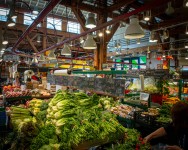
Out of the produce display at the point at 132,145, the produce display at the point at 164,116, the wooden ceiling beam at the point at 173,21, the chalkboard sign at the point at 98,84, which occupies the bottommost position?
the produce display at the point at 132,145

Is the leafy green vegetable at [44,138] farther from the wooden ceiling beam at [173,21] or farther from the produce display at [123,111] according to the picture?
the wooden ceiling beam at [173,21]

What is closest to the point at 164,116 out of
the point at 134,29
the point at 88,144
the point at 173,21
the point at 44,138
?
the point at 134,29

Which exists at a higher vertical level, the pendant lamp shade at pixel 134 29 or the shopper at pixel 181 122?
the pendant lamp shade at pixel 134 29

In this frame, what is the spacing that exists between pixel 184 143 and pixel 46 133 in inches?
78.5

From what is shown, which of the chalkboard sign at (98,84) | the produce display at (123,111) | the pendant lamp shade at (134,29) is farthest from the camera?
the produce display at (123,111)

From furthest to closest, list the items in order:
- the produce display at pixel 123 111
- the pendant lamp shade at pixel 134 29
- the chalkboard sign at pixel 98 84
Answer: the produce display at pixel 123 111, the pendant lamp shade at pixel 134 29, the chalkboard sign at pixel 98 84

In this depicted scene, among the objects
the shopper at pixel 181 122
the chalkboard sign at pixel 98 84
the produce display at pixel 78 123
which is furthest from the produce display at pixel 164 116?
the chalkboard sign at pixel 98 84

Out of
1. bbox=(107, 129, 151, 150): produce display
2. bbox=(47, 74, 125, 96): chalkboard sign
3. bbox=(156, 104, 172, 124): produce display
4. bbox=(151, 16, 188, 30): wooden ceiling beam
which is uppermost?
bbox=(151, 16, 188, 30): wooden ceiling beam

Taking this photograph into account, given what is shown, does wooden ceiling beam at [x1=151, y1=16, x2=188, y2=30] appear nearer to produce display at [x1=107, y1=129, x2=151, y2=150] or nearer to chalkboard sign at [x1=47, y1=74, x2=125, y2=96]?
chalkboard sign at [x1=47, y1=74, x2=125, y2=96]

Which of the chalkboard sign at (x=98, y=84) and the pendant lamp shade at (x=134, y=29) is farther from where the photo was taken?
the pendant lamp shade at (x=134, y=29)

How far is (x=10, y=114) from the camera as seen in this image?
3.68 meters

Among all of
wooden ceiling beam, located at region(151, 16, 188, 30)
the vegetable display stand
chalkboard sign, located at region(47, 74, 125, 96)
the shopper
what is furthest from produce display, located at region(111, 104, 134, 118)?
wooden ceiling beam, located at region(151, 16, 188, 30)

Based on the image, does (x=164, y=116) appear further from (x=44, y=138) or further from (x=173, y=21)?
(x=173, y=21)

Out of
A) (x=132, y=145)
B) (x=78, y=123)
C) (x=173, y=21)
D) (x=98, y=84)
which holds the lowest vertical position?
(x=132, y=145)
